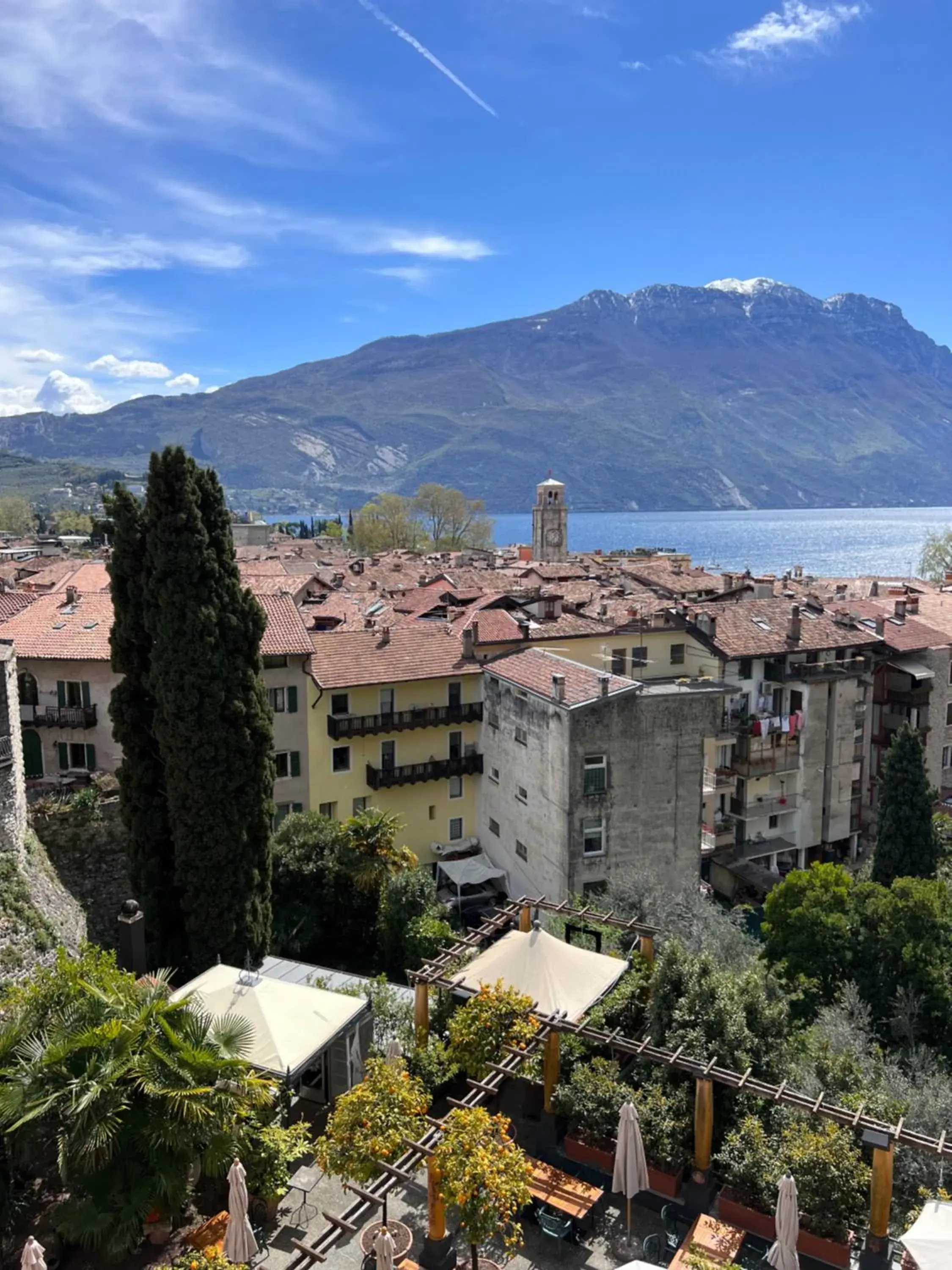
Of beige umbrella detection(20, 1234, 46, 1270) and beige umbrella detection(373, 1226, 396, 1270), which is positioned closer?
beige umbrella detection(20, 1234, 46, 1270)

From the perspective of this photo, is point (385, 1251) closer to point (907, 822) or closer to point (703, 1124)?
point (703, 1124)

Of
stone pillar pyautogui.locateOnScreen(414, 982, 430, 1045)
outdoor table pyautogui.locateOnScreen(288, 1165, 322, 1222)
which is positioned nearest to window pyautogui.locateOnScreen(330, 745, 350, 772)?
stone pillar pyautogui.locateOnScreen(414, 982, 430, 1045)

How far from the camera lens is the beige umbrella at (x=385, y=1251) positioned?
11164mm

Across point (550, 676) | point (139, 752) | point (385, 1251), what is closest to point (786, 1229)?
point (385, 1251)

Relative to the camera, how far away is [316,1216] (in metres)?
14.5

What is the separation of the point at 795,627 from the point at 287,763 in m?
24.7

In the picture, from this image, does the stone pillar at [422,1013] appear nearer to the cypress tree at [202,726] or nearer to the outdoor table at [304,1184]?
the outdoor table at [304,1184]

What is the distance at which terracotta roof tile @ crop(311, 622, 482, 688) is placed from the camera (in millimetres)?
34062

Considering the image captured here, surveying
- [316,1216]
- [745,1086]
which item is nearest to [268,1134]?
[316,1216]

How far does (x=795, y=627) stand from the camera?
1719 inches

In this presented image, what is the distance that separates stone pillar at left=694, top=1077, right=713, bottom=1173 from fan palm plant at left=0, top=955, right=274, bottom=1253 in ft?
23.0

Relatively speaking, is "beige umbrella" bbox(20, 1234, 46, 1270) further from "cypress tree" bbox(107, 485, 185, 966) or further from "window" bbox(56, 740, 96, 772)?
"window" bbox(56, 740, 96, 772)

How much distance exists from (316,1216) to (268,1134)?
1940 mm

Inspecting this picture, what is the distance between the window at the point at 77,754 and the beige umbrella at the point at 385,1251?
79.0ft
